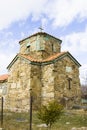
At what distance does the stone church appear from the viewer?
27.7 metres

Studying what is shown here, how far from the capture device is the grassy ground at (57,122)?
1836 centimetres

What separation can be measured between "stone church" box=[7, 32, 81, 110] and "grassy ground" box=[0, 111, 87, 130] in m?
3.72

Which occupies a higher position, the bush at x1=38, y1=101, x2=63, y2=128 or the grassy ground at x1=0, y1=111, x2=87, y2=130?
the bush at x1=38, y1=101, x2=63, y2=128

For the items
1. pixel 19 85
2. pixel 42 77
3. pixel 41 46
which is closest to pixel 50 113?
pixel 42 77

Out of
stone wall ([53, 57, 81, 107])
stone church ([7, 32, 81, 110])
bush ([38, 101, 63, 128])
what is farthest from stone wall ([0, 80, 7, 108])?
bush ([38, 101, 63, 128])

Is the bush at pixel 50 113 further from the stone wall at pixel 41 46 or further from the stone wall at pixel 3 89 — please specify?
the stone wall at pixel 3 89

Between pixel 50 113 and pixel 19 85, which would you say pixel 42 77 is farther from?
pixel 50 113

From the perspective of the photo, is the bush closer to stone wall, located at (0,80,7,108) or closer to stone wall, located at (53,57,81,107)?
stone wall, located at (53,57,81,107)

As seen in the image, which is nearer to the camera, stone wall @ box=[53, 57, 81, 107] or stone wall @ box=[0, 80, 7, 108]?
stone wall @ box=[53, 57, 81, 107]

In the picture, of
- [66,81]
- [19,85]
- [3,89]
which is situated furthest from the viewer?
[3,89]

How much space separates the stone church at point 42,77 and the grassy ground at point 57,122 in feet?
12.2

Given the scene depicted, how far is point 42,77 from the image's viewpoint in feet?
93.6

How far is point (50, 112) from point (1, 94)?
17.1m

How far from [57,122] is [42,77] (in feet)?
26.4
